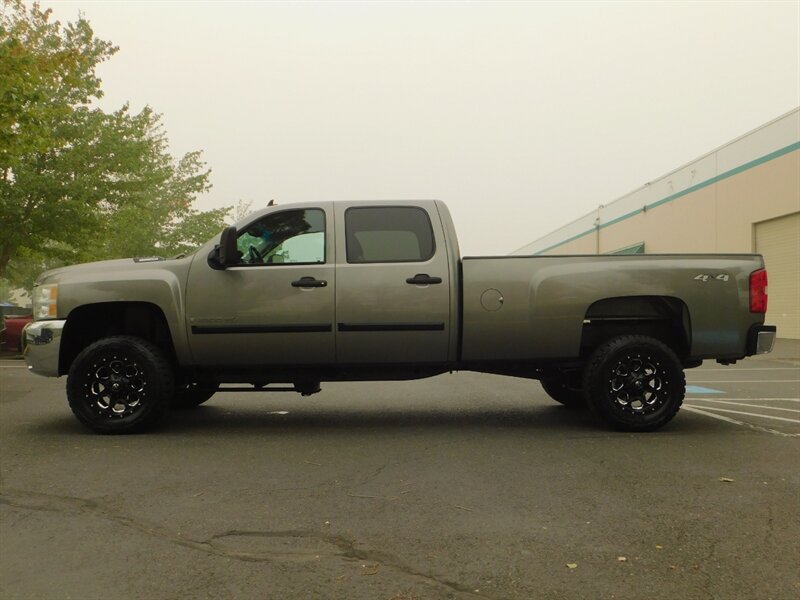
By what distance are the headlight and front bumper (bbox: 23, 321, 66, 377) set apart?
3.3 inches

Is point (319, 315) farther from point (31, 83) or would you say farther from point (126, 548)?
point (31, 83)

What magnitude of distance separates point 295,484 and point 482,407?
396 cm

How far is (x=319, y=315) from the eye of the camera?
261 inches

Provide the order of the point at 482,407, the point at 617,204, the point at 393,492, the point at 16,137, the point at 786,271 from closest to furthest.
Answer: the point at 393,492
the point at 482,407
the point at 16,137
the point at 786,271
the point at 617,204

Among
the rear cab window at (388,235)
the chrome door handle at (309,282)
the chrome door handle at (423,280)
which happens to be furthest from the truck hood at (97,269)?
the chrome door handle at (423,280)

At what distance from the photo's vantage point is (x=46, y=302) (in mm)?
6766

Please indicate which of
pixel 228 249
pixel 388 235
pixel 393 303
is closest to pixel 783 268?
pixel 388 235

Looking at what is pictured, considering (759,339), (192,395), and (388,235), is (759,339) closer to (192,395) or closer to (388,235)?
(388,235)

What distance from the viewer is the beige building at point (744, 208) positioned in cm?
2239

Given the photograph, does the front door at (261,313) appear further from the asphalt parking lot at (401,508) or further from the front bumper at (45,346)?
the front bumper at (45,346)

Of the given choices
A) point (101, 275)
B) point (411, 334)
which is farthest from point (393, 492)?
point (101, 275)

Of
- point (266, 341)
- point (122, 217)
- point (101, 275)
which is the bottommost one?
point (266, 341)

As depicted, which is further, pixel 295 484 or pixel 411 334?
pixel 411 334

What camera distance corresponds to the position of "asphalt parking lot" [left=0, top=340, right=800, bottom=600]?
10.4 feet
